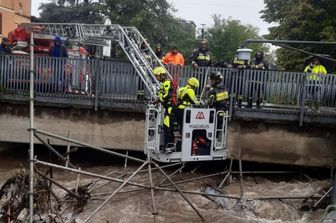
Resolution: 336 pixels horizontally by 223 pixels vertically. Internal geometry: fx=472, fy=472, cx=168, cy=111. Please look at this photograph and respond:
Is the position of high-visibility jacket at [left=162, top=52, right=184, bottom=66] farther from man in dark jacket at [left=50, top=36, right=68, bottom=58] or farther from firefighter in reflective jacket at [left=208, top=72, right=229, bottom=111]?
firefighter in reflective jacket at [left=208, top=72, right=229, bottom=111]

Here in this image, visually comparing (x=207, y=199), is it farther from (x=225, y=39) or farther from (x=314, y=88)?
(x=225, y=39)

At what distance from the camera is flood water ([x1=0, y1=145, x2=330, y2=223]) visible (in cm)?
1053

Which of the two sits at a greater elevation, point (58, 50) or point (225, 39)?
point (225, 39)

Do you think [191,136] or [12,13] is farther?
[12,13]

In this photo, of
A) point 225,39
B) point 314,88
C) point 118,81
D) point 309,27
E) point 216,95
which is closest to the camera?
point 216,95

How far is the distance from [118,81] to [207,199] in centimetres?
453

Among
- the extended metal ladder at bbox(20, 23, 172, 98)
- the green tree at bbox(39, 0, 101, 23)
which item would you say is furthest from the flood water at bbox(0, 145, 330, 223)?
the green tree at bbox(39, 0, 101, 23)

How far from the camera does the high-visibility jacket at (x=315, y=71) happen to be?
12.8 meters

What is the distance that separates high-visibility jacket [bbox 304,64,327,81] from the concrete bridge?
17 centimetres

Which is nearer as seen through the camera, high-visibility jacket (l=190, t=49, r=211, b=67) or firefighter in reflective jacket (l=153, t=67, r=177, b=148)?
firefighter in reflective jacket (l=153, t=67, r=177, b=148)

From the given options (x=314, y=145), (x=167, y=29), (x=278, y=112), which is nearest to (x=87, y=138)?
(x=278, y=112)

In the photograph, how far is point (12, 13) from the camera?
31.8 metres

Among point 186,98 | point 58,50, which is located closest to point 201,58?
point 186,98

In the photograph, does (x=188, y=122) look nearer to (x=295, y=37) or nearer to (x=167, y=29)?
(x=295, y=37)
